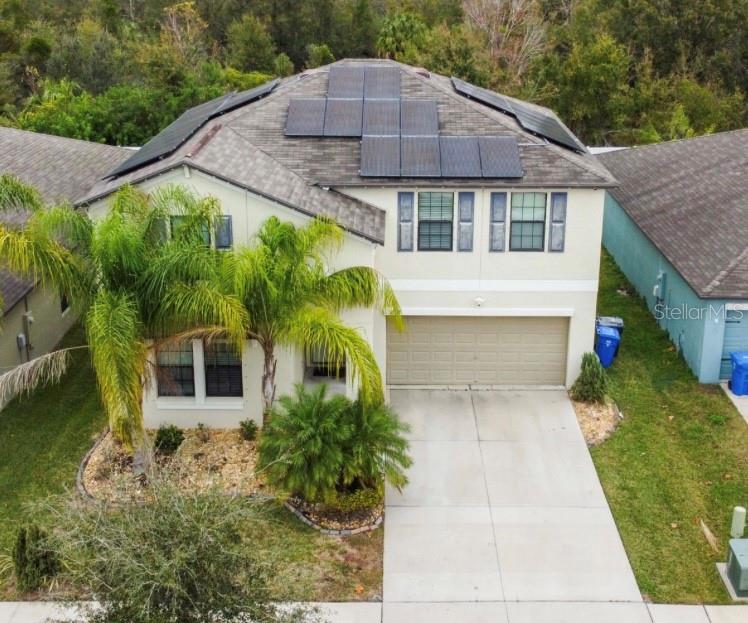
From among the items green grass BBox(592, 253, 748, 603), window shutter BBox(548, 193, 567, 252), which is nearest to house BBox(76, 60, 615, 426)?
window shutter BBox(548, 193, 567, 252)

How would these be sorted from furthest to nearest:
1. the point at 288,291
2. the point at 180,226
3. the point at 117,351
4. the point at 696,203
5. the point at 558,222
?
1. the point at 696,203
2. the point at 558,222
3. the point at 288,291
4. the point at 180,226
5. the point at 117,351

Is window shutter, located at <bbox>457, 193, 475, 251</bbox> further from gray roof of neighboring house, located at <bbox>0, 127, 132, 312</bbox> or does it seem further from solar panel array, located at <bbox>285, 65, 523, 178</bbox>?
gray roof of neighboring house, located at <bbox>0, 127, 132, 312</bbox>

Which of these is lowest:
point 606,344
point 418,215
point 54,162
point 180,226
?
point 606,344

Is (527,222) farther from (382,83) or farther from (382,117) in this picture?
(382,83)

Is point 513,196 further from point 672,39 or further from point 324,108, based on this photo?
point 672,39

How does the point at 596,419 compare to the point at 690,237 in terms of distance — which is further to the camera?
the point at 690,237

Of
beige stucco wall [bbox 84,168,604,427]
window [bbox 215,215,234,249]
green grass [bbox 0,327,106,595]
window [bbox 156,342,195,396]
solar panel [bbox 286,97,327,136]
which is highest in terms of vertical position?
solar panel [bbox 286,97,327,136]

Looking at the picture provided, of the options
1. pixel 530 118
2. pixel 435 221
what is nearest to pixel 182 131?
pixel 435 221
